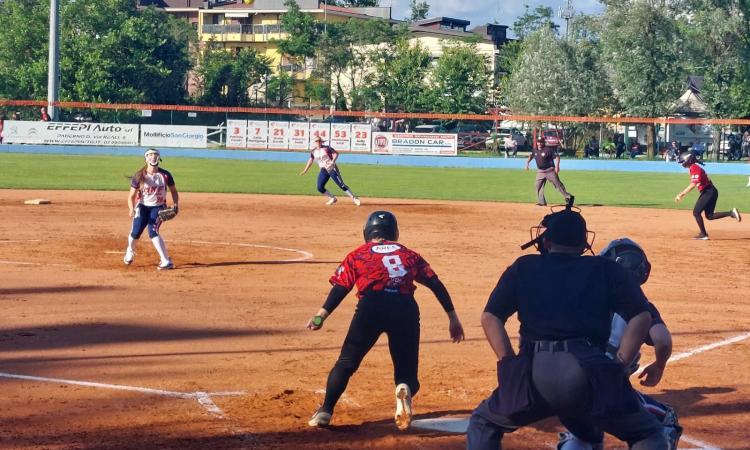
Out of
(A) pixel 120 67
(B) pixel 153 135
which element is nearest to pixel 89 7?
(A) pixel 120 67

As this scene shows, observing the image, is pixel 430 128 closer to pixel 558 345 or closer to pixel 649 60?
pixel 649 60

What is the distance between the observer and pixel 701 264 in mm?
18641

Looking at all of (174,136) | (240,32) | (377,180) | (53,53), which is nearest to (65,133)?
(53,53)

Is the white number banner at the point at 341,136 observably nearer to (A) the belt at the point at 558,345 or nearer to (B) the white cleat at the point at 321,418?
(B) the white cleat at the point at 321,418

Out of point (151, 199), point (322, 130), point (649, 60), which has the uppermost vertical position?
point (649, 60)

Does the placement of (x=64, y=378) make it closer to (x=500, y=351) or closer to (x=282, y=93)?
(x=500, y=351)

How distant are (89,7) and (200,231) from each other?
6681cm

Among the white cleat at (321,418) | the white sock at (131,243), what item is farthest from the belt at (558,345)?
the white sock at (131,243)

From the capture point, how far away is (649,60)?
232 ft

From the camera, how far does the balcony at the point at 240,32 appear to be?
110 metres

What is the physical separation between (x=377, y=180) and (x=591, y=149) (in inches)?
1151

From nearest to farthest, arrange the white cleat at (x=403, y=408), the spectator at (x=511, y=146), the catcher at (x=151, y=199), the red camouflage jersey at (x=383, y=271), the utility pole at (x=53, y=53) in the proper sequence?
the white cleat at (x=403, y=408) → the red camouflage jersey at (x=383, y=271) → the catcher at (x=151, y=199) → the utility pole at (x=53, y=53) → the spectator at (x=511, y=146)

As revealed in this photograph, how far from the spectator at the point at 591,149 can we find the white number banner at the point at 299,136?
18797 millimetres

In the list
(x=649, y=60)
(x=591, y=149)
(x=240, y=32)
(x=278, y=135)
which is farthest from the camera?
(x=240, y=32)
